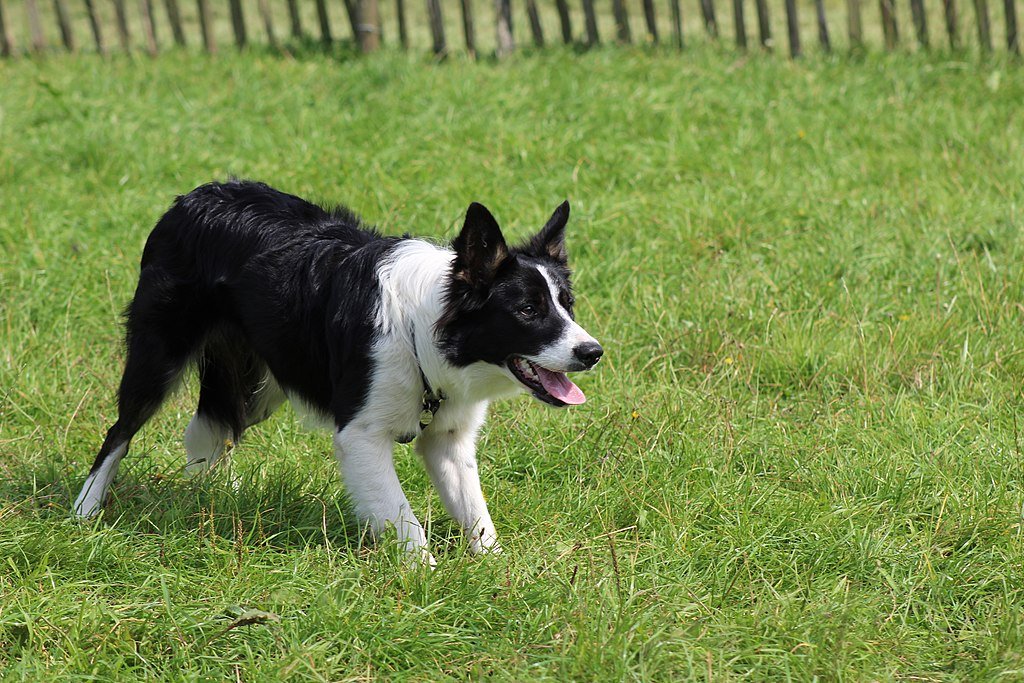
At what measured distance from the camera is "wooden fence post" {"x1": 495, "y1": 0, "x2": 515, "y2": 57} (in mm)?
8438

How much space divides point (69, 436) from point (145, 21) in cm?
566

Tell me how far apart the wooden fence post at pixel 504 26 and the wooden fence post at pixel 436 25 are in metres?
0.44

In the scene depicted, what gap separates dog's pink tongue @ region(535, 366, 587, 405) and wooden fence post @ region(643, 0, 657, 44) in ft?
19.5

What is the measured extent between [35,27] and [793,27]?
611 cm

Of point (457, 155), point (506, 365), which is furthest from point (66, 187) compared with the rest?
point (506, 365)

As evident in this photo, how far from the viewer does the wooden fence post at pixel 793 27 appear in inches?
326

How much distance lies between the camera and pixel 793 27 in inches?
329

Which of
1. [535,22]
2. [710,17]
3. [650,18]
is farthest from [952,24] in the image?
[535,22]

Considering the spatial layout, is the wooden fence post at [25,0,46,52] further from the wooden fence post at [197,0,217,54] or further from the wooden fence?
the wooden fence post at [197,0,217,54]

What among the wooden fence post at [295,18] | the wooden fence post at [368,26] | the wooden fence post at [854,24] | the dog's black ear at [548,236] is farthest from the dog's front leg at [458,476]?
the wooden fence post at [295,18]

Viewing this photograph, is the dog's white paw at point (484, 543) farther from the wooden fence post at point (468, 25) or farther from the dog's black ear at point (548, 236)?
the wooden fence post at point (468, 25)

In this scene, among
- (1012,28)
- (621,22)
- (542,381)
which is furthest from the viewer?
(621,22)

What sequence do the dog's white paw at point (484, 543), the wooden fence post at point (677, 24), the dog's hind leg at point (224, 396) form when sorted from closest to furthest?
the dog's white paw at point (484, 543), the dog's hind leg at point (224, 396), the wooden fence post at point (677, 24)

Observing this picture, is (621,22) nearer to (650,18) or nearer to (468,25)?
(650,18)
